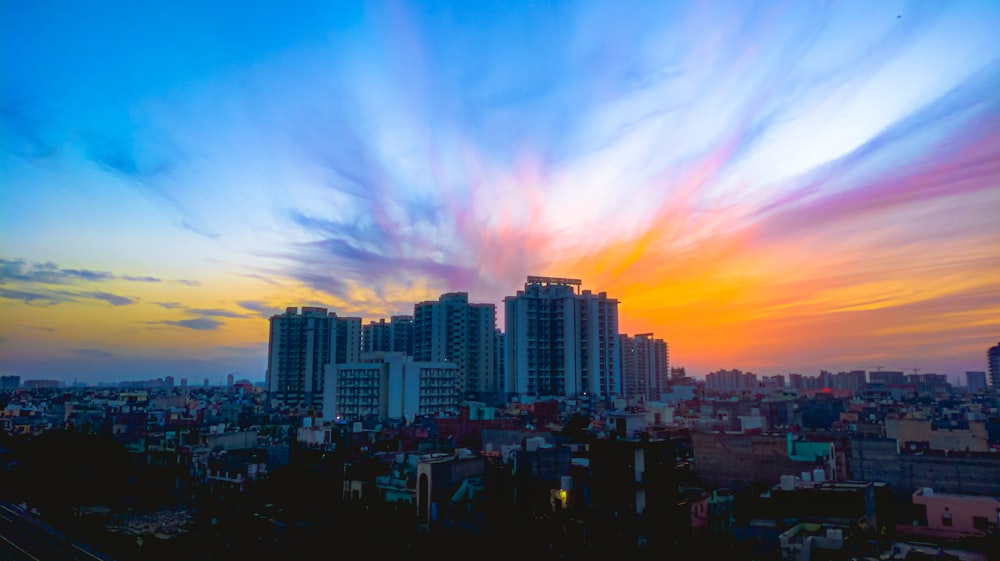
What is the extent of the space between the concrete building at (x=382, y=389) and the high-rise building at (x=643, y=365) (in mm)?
56819

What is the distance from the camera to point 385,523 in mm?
27094

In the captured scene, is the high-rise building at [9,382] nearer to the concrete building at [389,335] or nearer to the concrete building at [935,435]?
the concrete building at [389,335]

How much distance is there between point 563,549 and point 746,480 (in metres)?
16.5

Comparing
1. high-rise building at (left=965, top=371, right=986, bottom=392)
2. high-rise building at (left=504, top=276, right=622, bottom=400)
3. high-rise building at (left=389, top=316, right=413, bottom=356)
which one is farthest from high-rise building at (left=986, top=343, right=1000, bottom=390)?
high-rise building at (left=389, top=316, right=413, bottom=356)

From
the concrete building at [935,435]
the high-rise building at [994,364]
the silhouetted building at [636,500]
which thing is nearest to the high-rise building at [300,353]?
the concrete building at [935,435]

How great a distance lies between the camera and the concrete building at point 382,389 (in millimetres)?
62719

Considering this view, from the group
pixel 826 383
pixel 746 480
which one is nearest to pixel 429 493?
pixel 746 480

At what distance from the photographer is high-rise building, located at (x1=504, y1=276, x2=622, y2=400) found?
8575 cm

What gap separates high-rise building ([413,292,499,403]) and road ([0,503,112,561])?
62.7 m

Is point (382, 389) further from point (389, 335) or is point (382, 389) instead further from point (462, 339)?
point (389, 335)

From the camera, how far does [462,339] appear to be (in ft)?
318

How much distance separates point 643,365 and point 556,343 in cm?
4992

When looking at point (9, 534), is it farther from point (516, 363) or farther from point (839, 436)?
point (516, 363)

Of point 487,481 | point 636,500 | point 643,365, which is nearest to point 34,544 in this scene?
point 487,481
